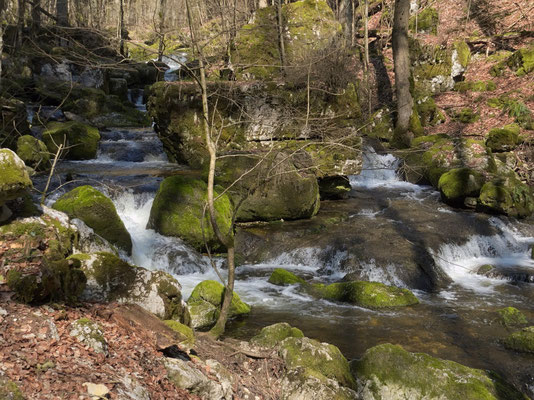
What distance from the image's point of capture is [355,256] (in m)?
9.38

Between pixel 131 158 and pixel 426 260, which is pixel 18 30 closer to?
pixel 131 158

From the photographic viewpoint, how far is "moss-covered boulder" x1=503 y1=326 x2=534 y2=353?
591 centimetres

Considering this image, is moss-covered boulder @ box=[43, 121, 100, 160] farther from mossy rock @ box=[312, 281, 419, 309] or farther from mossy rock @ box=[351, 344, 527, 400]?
mossy rock @ box=[351, 344, 527, 400]

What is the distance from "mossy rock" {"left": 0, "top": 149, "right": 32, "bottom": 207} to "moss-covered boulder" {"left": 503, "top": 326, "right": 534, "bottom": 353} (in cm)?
689

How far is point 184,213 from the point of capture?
392 inches

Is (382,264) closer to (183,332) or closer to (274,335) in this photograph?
(274,335)

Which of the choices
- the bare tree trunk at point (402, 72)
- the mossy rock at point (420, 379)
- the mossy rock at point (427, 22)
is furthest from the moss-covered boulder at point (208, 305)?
the mossy rock at point (427, 22)

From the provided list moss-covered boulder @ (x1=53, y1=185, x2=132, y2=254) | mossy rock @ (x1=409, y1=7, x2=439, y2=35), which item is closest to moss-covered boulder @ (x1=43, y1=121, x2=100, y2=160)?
moss-covered boulder @ (x1=53, y1=185, x2=132, y2=254)

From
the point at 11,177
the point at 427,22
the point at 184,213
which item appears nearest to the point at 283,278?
the point at 184,213

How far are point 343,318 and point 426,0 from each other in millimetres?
27388

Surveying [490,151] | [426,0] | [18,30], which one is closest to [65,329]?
[490,151]

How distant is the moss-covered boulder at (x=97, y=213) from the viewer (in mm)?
8672

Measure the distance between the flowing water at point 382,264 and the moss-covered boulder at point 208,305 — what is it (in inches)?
10.7

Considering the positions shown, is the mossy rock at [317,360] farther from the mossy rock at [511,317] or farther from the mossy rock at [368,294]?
the mossy rock at [511,317]
